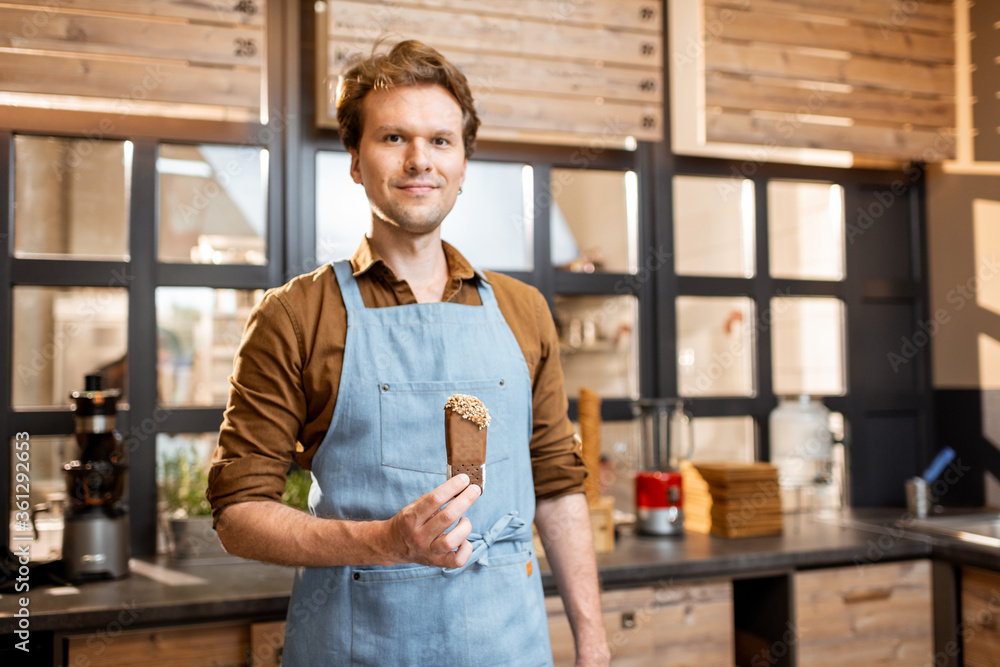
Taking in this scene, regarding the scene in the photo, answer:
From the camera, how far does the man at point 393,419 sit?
4.18ft

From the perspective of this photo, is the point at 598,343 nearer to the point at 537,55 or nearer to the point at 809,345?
the point at 809,345

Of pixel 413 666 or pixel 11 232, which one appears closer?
pixel 413 666

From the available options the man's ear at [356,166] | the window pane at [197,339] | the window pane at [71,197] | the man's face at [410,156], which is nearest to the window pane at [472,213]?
the window pane at [197,339]

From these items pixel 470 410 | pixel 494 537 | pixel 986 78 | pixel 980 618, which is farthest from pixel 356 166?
pixel 986 78

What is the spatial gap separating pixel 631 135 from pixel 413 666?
70.4 inches

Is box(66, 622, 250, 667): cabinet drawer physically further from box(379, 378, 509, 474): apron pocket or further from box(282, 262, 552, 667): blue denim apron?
box(379, 378, 509, 474): apron pocket

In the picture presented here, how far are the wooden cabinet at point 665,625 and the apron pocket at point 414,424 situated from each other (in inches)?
30.1

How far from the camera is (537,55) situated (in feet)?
7.98

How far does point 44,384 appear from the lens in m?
2.24

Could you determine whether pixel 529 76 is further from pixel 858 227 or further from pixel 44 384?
pixel 44 384

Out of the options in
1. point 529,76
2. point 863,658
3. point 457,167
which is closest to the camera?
point 457,167

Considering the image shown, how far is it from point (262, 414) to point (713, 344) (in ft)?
9.53

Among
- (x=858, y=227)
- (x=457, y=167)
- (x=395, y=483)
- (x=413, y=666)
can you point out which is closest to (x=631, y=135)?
(x=858, y=227)

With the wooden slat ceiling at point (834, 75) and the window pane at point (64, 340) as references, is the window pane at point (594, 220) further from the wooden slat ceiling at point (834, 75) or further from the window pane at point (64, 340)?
the window pane at point (64, 340)
